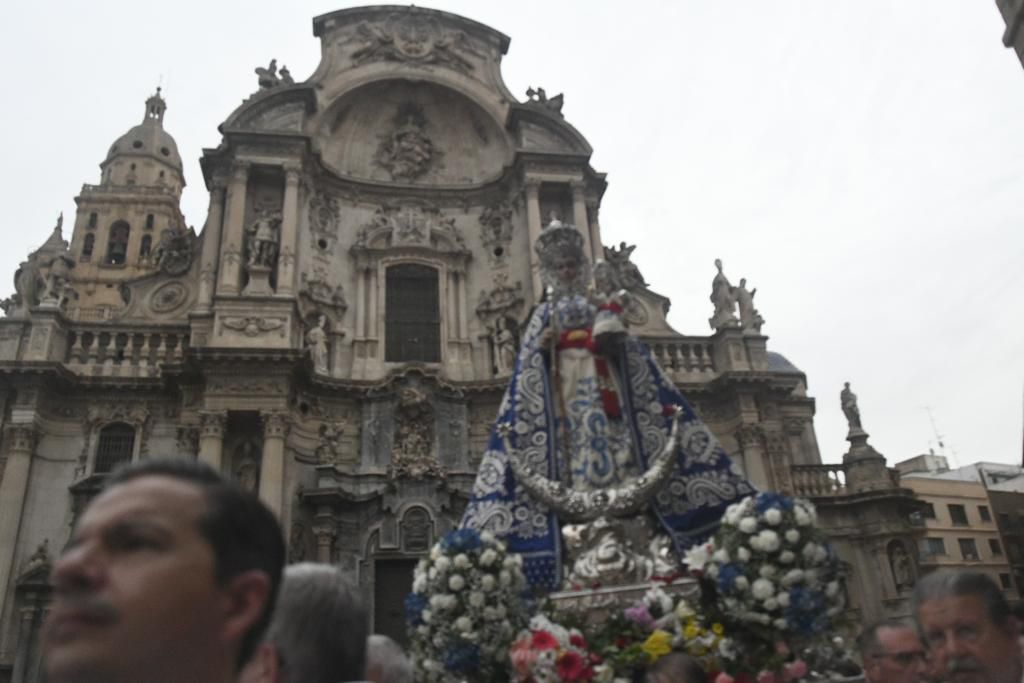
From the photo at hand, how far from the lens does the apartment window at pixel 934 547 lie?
3188 centimetres

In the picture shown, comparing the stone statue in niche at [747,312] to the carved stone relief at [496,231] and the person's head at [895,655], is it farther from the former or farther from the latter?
the person's head at [895,655]

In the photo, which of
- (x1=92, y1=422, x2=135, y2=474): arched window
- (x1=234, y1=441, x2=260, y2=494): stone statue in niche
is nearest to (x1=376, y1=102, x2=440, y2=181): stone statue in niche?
(x1=234, y1=441, x2=260, y2=494): stone statue in niche

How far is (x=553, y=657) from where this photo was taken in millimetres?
4309

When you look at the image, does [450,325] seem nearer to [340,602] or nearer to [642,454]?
[642,454]

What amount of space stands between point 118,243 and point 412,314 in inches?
1339

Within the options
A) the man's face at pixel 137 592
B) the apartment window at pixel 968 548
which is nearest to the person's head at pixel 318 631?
the man's face at pixel 137 592

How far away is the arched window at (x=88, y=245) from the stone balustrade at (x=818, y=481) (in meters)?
41.9

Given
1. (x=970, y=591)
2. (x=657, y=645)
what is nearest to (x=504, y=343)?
(x=657, y=645)

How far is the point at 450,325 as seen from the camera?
17.7m

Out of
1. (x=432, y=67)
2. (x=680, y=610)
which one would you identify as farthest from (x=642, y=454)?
(x=432, y=67)

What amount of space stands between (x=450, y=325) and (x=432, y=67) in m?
7.46

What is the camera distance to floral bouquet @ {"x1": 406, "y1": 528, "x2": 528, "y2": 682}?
4.72 m

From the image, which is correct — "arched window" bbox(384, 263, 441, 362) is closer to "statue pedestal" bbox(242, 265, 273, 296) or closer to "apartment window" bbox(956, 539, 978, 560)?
"statue pedestal" bbox(242, 265, 273, 296)

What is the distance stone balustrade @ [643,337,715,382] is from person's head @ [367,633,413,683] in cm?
1411
